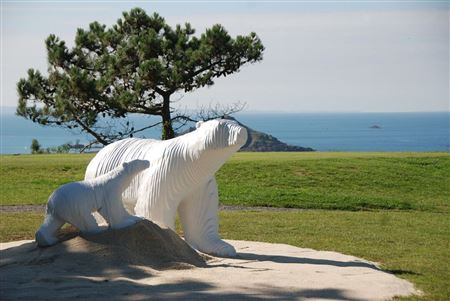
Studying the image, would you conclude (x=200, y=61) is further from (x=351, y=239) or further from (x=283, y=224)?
(x=351, y=239)

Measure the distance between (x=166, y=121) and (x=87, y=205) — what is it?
19765mm

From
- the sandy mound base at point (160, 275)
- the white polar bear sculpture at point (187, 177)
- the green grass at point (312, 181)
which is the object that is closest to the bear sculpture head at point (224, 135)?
the white polar bear sculpture at point (187, 177)

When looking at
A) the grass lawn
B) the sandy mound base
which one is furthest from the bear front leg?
the grass lawn

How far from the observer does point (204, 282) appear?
8281mm

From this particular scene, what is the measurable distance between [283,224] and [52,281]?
7303mm

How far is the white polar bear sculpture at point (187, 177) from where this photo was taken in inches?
381

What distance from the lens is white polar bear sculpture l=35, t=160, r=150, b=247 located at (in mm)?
8984

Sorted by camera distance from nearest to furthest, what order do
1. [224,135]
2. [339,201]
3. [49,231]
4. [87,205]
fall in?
[87,205] → [49,231] → [224,135] → [339,201]

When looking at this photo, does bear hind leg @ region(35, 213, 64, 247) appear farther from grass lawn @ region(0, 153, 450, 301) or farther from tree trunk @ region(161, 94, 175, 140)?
tree trunk @ region(161, 94, 175, 140)

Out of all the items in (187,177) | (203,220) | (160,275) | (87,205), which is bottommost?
(160,275)

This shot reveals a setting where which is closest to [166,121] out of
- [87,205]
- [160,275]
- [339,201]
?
[339,201]

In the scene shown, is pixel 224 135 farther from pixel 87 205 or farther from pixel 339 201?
pixel 339 201

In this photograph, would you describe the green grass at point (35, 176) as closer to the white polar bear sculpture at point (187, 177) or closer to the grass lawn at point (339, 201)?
the grass lawn at point (339, 201)

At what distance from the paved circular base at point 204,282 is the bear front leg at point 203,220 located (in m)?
0.39
